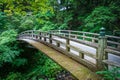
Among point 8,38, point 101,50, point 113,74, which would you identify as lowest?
point 8,38

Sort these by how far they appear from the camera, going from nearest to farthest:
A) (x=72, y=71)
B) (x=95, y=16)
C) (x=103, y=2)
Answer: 1. (x=72, y=71)
2. (x=95, y=16)
3. (x=103, y=2)

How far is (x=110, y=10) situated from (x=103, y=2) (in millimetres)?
2755

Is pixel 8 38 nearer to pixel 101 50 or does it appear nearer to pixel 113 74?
pixel 101 50

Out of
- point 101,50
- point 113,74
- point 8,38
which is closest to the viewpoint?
point 113,74

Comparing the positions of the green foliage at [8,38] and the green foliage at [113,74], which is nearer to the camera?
the green foliage at [113,74]

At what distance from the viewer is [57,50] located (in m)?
10.5

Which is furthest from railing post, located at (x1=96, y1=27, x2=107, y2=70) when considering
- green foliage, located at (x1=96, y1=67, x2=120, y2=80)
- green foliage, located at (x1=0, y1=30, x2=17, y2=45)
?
green foliage, located at (x1=0, y1=30, x2=17, y2=45)

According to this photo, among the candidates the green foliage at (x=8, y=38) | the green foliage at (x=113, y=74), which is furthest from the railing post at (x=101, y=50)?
the green foliage at (x=8, y=38)

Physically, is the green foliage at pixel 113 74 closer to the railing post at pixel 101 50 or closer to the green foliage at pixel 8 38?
the railing post at pixel 101 50

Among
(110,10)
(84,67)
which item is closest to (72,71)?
(84,67)

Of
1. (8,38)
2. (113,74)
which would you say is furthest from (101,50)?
(8,38)

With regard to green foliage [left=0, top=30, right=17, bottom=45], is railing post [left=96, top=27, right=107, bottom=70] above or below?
above

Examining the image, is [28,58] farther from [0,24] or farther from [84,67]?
[84,67]

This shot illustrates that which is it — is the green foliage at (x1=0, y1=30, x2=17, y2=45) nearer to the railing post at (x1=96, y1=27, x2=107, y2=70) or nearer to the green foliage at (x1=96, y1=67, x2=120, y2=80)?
the railing post at (x1=96, y1=27, x2=107, y2=70)
